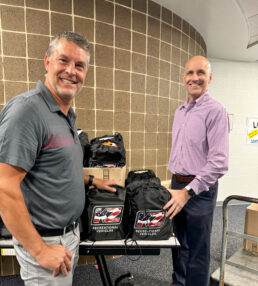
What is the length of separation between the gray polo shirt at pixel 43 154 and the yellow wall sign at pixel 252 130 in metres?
4.47

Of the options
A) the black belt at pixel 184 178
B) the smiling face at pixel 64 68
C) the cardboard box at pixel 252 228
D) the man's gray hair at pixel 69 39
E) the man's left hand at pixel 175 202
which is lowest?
the cardboard box at pixel 252 228

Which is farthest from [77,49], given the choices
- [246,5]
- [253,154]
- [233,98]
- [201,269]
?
[253,154]

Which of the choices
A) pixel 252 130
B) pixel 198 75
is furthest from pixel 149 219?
pixel 252 130

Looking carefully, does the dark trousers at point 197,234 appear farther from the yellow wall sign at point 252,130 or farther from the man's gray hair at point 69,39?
the yellow wall sign at point 252,130

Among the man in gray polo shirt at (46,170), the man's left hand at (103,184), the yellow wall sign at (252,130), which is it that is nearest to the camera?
the man in gray polo shirt at (46,170)

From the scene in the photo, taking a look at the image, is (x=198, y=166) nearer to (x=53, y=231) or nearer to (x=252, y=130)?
(x=53, y=231)

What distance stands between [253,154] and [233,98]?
51.1 inches

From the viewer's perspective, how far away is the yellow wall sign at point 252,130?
4469 millimetres

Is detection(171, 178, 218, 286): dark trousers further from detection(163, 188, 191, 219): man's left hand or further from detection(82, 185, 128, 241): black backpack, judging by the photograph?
detection(82, 185, 128, 241): black backpack

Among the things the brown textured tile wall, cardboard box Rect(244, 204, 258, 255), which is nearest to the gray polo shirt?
the brown textured tile wall

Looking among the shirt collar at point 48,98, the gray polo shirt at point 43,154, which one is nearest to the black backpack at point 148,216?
the gray polo shirt at point 43,154

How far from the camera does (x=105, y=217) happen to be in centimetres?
124

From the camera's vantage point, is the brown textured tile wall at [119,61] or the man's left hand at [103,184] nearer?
the man's left hand at [103,184]

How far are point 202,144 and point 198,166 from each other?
0.57ft
